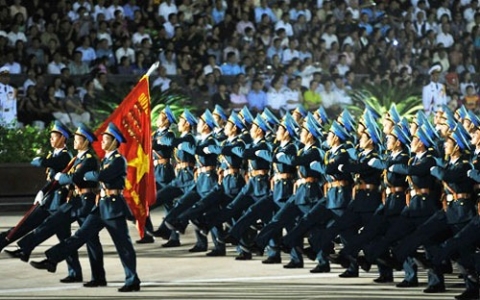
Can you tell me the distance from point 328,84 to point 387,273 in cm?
1169

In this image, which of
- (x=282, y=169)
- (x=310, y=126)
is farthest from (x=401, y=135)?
(x=282, y=169)

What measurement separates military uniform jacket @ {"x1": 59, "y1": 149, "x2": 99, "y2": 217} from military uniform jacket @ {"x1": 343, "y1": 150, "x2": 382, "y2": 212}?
2.52m

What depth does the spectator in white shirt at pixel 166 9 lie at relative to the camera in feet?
87.6

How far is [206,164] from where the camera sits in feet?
58.5

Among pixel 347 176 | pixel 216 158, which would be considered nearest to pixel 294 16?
pixel 216 158

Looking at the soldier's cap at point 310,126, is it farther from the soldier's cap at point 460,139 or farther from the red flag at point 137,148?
the soldier's cap at point 460,139

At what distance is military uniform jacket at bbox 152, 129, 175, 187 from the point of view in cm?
1845

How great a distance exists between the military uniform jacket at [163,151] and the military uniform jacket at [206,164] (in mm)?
658

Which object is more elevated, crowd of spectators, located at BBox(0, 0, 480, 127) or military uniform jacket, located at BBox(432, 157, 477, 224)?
crowd of spectators, located at BBox(0, 0, 480, 127)

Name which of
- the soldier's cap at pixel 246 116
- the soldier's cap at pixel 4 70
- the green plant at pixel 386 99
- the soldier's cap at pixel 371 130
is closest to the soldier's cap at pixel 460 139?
the soldier's cap at pixel 371 130

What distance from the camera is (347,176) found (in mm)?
15586

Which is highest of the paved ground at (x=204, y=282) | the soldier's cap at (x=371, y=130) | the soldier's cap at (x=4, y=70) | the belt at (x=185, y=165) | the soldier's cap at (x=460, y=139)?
the soldier's cap at (x=4, y=70)

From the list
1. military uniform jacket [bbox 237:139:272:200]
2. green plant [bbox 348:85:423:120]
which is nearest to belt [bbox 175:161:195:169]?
military uniform jacket [bbox 237:139:272:200]

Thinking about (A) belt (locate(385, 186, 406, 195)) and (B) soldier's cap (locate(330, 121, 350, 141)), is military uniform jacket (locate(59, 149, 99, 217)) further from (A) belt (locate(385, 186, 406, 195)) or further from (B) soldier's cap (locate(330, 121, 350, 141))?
(A) belt (locate(385, 186, 406, 195))
